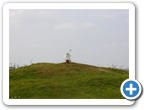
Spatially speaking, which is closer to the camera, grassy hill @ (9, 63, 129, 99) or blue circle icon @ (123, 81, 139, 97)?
blue circle icon @ (123, 81, 139, 97)

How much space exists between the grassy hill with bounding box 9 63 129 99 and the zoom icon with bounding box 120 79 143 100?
3584 mm

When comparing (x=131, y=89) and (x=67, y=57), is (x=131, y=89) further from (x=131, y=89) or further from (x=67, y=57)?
(x=67, y=57)

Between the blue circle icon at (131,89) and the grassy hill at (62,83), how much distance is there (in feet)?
11.8

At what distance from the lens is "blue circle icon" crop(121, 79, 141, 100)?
6.83 metres

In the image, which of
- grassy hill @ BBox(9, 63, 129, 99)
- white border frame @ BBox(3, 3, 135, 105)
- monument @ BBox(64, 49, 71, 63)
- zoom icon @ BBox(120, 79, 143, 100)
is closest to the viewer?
zoom icon @ BBox(120, 79, 143, 100)

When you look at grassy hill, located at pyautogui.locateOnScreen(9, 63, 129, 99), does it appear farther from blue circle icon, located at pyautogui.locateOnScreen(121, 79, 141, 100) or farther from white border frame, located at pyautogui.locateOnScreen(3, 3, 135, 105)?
blue circle icon, located at pyautogui.locateOnScreen(121, 79, 141, 100)

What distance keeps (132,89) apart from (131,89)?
0.03 meters

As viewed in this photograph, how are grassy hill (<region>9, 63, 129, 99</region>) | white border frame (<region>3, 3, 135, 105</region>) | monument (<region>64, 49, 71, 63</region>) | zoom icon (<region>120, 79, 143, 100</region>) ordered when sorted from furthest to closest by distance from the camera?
1. monument (<region>64, 49, 71, 63</region>)
2. grassy hill (<region>9, 63, 129, 99</region>)
3. white border frame (<region>3, 3, 135, 105</region>)
4. zoom icon (<region>120, 79, 143, 100</region>)

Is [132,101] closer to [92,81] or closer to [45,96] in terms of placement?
[45,96]

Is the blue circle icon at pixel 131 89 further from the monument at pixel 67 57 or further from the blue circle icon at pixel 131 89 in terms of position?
the monument at pixel 67 57

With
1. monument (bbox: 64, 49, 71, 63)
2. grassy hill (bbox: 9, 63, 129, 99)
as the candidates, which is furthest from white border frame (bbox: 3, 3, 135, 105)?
monument (bbox: 64, 49, 71, 63)

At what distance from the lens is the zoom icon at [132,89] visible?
679 centimetres

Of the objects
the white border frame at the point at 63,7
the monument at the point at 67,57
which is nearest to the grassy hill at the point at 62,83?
the monument at the point at 67,57

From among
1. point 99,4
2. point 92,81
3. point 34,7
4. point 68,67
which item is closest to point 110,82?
point 92,81
